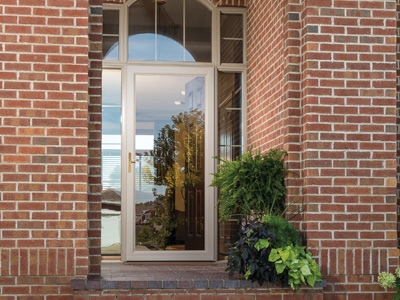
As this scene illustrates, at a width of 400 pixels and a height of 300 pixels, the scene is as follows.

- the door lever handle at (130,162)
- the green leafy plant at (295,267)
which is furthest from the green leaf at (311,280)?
the door lever handle at (130,162)

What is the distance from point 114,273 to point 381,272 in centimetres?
224

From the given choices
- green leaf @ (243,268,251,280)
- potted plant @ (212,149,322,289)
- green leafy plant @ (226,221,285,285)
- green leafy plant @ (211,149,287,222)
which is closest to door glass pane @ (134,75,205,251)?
potted plant @ (212,149,322,289)

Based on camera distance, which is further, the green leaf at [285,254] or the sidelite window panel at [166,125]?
the sidelite window panel at [166,125]

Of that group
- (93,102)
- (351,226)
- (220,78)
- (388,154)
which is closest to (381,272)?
(351,226)

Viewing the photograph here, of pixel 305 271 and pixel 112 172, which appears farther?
pixel 112 172

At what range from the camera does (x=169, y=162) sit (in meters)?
8.24

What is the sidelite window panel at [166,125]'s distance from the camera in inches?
322

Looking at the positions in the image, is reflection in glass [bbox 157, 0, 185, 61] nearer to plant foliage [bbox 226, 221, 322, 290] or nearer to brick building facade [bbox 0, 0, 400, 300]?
brick building facade [bbox 0, 0, 400, 300]

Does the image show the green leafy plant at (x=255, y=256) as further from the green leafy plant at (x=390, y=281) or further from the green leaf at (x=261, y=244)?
the green leafy plant at (x=390, y=281)

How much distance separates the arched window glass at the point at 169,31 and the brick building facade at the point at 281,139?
1729mm

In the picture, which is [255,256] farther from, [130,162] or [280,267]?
[130,162]

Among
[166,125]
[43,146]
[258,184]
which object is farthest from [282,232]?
[166,125]

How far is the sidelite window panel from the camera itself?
8.17 meters

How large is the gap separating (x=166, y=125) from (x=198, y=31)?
1.08 metres
